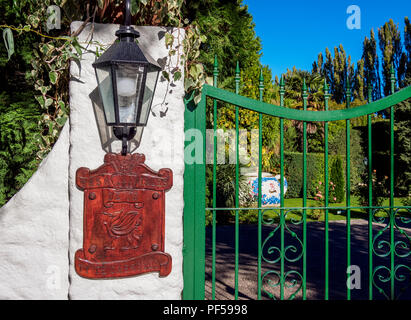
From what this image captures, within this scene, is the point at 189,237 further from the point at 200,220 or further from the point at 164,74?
the point at 164,74

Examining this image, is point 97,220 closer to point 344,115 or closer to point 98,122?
point 98,122

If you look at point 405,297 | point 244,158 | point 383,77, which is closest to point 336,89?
point 383,77

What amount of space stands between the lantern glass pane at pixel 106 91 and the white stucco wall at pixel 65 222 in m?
0.23

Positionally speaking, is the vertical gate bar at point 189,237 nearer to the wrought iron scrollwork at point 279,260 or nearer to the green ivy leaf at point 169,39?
the wrought iron scrollwork at point 279,260

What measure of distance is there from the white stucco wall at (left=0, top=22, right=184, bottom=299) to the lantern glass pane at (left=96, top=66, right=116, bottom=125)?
228 millimetres

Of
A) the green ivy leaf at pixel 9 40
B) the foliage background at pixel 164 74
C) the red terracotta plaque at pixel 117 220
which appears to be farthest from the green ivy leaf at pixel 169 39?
the green ivy leaf at pixel 9 40

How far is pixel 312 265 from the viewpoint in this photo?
5684 mm

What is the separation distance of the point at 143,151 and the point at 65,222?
720 mm

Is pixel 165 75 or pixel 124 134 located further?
pixel 165 75

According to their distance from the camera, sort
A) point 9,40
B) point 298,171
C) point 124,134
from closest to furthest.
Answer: point 9,40 < point 124,134 < point 298,171

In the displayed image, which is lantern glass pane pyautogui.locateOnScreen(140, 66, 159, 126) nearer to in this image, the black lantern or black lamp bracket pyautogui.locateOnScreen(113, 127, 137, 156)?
the black lantern

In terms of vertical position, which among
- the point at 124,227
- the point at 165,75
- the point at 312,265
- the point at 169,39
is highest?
the point at 169,39

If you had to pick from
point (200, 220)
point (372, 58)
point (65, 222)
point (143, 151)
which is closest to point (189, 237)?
point (200, 220)

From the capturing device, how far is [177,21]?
2.51 metres
